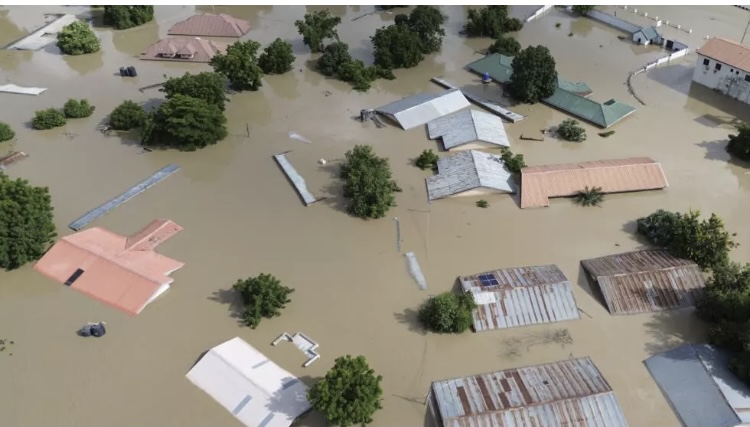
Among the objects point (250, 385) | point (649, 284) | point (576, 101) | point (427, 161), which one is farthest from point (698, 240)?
point (250, 385)

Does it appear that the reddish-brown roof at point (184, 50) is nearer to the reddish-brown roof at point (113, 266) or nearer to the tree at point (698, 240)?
the reddish-brown roof at point (113, 266)

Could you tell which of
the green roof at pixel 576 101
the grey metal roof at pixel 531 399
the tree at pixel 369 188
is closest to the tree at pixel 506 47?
the green roof at pixel 576 101

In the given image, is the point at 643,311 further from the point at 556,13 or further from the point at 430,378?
the point at 556,13

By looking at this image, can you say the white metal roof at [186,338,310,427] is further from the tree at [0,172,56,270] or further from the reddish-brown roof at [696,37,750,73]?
the reddish-brown roof at [696,37,750,73]

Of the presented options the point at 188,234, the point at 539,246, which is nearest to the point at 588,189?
the point at 539,246

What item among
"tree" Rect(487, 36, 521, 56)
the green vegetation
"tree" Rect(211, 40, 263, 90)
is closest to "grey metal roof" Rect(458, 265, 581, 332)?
the green vegetation

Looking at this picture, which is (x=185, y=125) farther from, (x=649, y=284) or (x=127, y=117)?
(x=649, y=284)

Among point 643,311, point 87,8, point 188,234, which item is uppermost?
point 87,8
